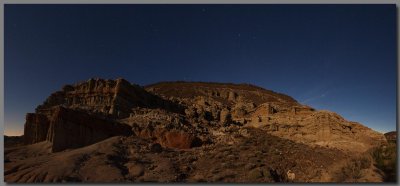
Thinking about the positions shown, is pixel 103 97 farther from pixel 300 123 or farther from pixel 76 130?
pixel 300 123

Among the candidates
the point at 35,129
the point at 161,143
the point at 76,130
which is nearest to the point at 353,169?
the point at 161,143

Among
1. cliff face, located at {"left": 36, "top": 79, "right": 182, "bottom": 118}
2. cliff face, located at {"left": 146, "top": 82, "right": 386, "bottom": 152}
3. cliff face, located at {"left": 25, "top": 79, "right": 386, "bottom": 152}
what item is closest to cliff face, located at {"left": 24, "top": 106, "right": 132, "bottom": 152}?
cliff face, located at {"left": 25, "top": 79, "right": 386, "bottom": 152}

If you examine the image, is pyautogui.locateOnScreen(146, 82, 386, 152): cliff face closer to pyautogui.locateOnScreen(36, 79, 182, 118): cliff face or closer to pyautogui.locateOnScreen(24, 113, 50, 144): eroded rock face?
pyautogui.locateOnScreen(36, 79, 182, 118): cliff face

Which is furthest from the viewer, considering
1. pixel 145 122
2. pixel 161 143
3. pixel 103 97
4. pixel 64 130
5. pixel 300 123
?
pixel 103 97

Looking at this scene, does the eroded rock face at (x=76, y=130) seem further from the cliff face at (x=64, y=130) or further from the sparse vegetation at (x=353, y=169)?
the sparse vegetation at (x=353, y=169)

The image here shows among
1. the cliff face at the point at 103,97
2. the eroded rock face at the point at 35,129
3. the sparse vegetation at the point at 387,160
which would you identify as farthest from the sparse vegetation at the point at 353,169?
the cliff face at the point at 103,97

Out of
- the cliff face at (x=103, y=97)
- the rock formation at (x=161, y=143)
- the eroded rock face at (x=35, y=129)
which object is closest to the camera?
the rock formation at (x=161, y=143)

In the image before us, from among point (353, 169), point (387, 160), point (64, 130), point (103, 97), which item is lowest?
point (353, 169)

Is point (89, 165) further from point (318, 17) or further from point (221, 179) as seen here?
point (318, 17)

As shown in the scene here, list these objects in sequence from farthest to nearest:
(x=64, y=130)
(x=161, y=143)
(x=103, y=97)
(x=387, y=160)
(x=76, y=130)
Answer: (x=103, y=97), (x=161, y=143), (x=76, y=130), (x=64, y=130), (x=387, y=160)

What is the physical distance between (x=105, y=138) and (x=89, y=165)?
2.55m

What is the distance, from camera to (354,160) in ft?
26.8

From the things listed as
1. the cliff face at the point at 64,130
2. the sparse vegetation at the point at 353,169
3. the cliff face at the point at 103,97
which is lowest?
the sparse vegetation at the point at 353,169

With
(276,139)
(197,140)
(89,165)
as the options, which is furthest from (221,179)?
(276,139)
